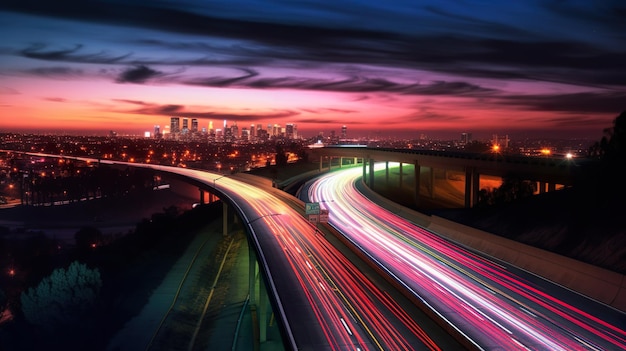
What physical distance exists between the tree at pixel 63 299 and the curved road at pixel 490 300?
87.2 feet

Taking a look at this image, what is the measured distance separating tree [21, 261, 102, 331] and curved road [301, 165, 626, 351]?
87.2 feet

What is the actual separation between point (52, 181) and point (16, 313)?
348ft

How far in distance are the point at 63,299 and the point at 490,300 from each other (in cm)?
4053

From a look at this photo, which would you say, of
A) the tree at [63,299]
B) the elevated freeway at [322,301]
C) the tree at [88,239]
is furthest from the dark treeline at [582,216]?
the tree at [88,239]

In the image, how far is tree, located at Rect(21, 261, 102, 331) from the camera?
43.8m

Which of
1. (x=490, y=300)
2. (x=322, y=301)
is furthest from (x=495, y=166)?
(x=322, y=301)

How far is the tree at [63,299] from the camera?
43.8 m

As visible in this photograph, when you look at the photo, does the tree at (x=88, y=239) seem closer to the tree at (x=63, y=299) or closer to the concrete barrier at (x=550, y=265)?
the tree at (x=63, y=299)

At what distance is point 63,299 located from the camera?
1848 inches

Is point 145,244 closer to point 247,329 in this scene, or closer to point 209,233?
point 209,233

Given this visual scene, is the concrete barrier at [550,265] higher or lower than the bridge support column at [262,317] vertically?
higher

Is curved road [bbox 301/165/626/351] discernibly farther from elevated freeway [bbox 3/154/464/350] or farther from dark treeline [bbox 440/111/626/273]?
dark treeline [bbox 440/111/626/273]

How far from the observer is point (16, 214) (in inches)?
4594

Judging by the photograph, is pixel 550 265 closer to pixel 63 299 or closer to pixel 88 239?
pixel 63 299
